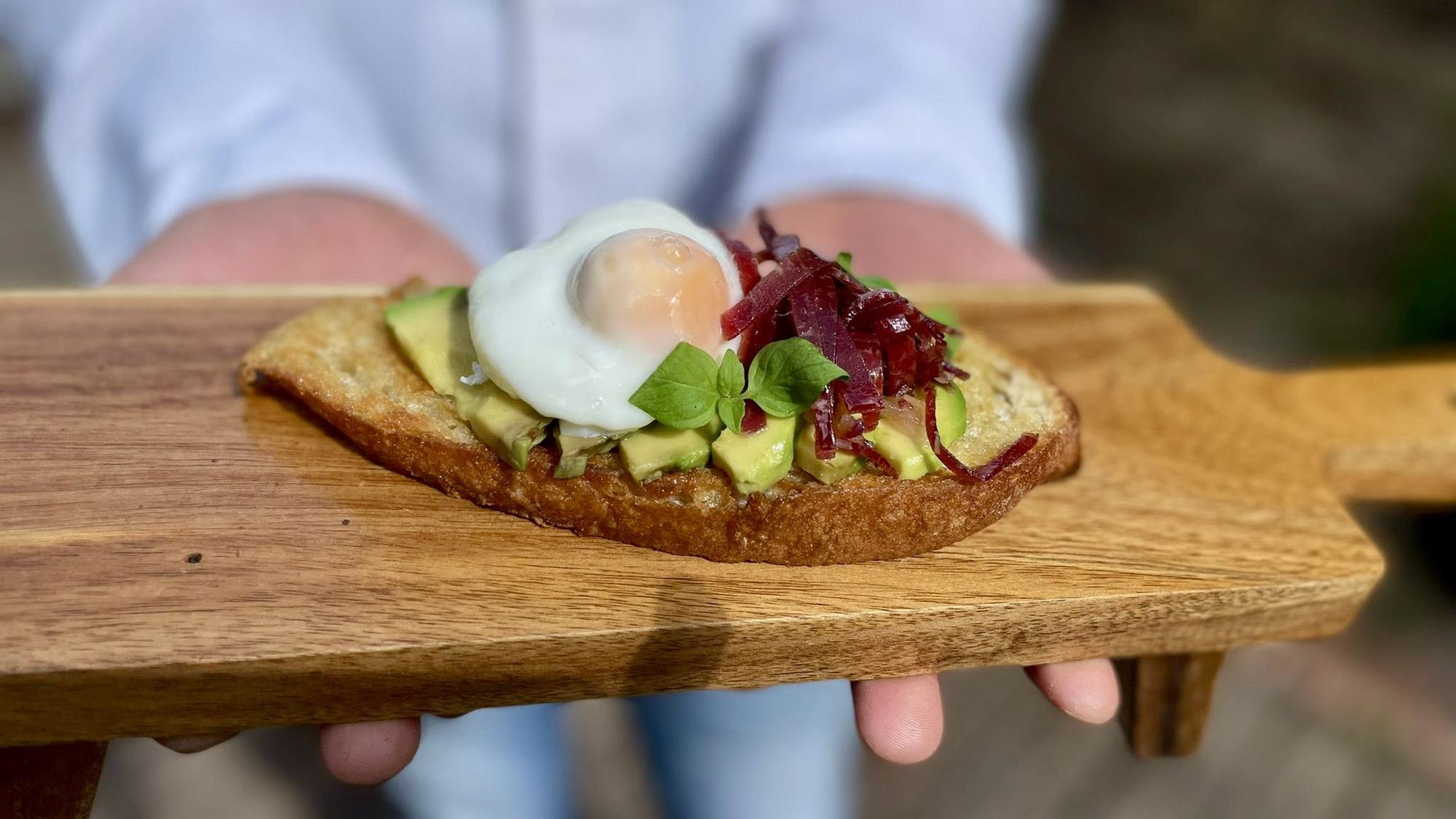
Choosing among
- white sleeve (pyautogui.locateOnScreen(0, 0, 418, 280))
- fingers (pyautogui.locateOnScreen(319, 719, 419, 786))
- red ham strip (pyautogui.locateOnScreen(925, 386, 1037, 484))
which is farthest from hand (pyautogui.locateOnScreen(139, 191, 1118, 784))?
red ham strip (pyautogui.locateOnScreen(925, 386, 1037, 484))

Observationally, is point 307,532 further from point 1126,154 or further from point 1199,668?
point 1126,154

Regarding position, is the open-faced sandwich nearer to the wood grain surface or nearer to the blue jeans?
the wood grain surface

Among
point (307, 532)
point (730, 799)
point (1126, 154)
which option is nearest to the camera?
point (307, 532)

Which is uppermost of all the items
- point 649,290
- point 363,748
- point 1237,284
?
point 649,290

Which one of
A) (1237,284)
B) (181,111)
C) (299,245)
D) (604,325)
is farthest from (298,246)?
(1237,284)

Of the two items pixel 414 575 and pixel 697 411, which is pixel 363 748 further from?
pixel 697 411

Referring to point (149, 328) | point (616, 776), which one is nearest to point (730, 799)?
point (616, 776)

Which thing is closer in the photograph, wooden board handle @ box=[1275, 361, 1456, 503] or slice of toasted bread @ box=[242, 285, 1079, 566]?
slice of toasted bread @ box=[242, 285, 1079, 566]
